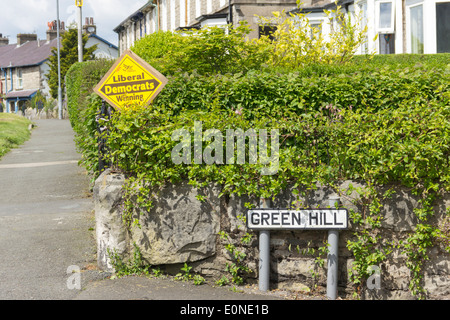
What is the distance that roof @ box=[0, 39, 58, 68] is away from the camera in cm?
6550

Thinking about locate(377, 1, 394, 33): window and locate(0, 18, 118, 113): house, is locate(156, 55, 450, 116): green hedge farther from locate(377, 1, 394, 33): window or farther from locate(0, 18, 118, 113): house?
locate(0, 18, 118, 113): house

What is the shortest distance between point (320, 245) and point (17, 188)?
7.56m

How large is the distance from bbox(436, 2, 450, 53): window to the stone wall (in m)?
12.4

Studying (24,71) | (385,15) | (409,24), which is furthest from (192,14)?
(24,71)

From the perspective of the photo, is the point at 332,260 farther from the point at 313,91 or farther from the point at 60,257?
the point at 60,257

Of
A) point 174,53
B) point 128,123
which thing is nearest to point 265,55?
point 174,53

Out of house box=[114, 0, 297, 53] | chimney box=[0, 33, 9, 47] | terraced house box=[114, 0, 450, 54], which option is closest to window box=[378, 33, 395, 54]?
terraced house box=[114, 0, 450, 54]

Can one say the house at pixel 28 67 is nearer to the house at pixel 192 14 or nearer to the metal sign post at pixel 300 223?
the house at pixel 192 14

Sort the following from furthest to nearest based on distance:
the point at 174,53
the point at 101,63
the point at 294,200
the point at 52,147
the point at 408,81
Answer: the point at 52,147
the point at 101,63
the point at 174,53
the point at 408,81
the point at 294,200

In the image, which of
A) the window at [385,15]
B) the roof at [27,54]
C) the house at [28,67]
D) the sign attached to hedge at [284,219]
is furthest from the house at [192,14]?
the roof at [27,54]

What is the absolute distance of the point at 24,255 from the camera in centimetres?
679

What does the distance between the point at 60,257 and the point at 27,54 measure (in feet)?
221

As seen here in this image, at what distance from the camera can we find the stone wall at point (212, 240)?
605cm

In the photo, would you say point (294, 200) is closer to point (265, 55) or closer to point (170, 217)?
point (170, 217)
